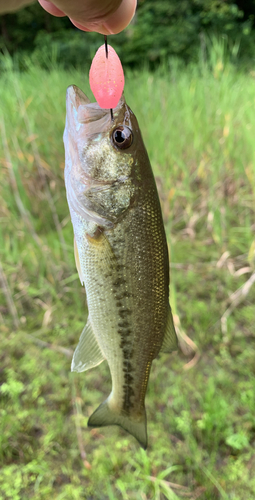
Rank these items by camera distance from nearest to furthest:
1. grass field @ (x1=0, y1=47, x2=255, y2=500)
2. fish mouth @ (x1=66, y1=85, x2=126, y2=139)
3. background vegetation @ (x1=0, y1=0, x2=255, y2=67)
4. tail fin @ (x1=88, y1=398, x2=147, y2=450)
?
fish mouth @ (x1=66, y1=85, x2=126, y2=139) → tail fin @ (x1=88, y1=398, x2=147, y2=450) → grass field @ (x1=0, y1=47, x2=255, y2=500) → background vegetation @ (x1=0, y1=0, x2=255, y2=67)

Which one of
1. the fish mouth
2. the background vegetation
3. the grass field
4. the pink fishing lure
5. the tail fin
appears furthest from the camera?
the background vegetation

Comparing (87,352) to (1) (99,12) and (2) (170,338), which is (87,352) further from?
(1) (99,12)

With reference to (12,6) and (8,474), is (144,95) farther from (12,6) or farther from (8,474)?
(8,474)

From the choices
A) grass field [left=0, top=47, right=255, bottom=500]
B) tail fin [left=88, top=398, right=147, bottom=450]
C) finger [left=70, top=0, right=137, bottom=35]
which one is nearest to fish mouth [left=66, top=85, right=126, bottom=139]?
finger [left=70, top=0, right=137, bottom=35]

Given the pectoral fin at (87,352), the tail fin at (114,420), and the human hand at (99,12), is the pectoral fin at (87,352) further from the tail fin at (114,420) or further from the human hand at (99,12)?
the human hand at (99,12)

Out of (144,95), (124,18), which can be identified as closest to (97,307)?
(124,18)

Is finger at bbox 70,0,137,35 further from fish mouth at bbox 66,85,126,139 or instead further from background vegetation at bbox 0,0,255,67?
background vegetation at bbox 0,0,255,67

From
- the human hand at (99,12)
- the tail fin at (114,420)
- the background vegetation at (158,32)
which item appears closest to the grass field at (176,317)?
the tail fin at (114,420)
